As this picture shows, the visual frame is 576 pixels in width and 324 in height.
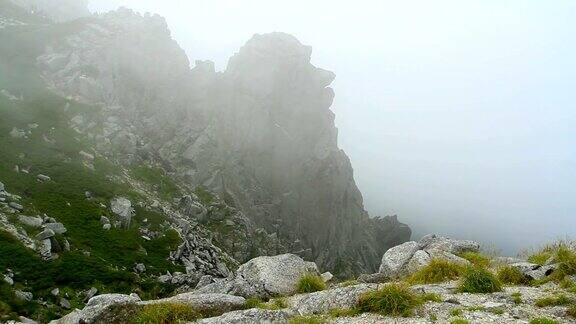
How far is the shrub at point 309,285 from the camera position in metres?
21.7

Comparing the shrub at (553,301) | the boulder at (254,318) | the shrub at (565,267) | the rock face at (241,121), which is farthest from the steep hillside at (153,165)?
the shrub at (565,267)

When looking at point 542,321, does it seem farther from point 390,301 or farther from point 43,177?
point 43,177

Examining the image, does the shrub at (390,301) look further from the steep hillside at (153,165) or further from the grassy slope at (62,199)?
the steep hillside at (153,165)

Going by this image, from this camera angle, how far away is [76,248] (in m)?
50.3

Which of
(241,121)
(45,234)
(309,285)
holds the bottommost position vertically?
(45,234)

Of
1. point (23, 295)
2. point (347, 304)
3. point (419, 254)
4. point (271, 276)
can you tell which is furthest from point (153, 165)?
point (347, 304)

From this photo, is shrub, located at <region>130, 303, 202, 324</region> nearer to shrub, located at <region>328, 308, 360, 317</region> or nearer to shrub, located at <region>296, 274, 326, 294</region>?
shrub, located at <region>328, 308, 360, 317</region>

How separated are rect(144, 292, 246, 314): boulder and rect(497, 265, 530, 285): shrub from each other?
1173cm

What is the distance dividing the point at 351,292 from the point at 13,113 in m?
83.0

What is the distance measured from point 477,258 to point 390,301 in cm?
1207

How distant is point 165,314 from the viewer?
15.9m

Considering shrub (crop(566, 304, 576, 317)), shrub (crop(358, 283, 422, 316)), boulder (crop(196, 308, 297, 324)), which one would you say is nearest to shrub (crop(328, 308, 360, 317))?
shrub (crop(358, 283, 422, 316))

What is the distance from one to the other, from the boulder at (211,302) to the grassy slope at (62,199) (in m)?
18.9

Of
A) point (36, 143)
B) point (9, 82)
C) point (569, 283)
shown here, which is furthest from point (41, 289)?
point (9, 82)
